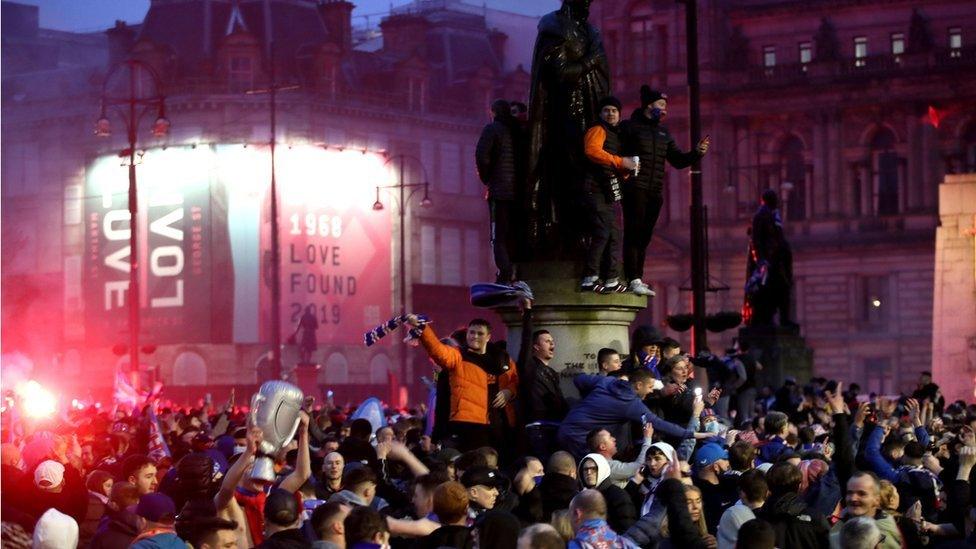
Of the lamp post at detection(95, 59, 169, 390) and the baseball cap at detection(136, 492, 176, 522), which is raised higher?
the lamp post at detection(95, 59, 169, 390)

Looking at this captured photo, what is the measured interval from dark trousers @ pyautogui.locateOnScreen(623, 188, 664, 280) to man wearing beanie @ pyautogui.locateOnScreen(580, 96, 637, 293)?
37 centimetres

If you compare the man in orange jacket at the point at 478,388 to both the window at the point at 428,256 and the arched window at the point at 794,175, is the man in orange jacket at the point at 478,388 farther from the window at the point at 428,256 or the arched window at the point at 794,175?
the arched window at the point at 794,175

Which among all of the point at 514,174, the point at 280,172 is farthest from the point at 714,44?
the point at 514,174

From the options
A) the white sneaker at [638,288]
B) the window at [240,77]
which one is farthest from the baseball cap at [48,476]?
the window at [240,77]

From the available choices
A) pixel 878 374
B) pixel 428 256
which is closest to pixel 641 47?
pixel 428 256

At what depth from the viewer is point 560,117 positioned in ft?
50.6

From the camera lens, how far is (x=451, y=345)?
1469cm

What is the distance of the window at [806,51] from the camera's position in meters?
83.3

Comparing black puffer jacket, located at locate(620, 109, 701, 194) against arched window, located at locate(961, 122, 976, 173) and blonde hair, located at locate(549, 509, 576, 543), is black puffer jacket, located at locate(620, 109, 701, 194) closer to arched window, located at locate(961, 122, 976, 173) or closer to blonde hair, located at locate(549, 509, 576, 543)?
blonde hair, located at locate(549, 509, 576, 543)

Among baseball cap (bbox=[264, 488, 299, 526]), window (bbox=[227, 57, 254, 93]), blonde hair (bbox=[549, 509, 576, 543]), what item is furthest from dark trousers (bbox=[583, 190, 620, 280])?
window (bbox=[227, 57, 254, 93])

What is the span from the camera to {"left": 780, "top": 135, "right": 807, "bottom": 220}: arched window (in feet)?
273

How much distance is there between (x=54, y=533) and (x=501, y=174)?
5941 millimetres

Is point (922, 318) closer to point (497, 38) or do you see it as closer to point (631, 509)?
point (497, 38)

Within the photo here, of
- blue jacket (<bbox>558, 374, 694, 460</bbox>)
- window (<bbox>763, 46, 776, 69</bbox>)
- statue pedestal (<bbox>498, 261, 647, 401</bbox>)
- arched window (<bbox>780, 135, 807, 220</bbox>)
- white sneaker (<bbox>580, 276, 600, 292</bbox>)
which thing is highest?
window (<bbox>763, 46, 776, 69</bbox>)
